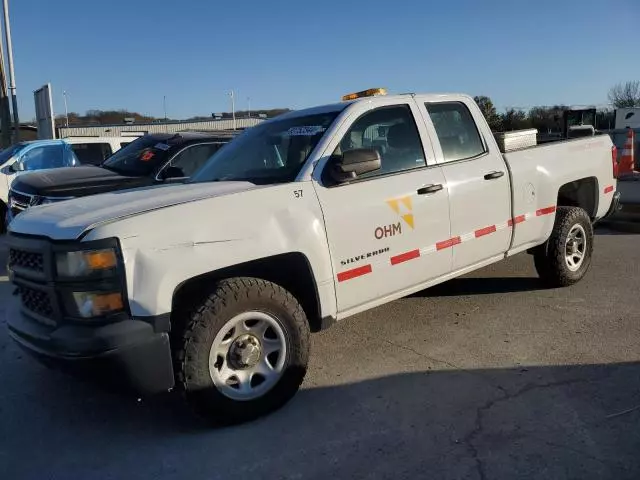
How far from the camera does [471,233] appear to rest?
474 cm

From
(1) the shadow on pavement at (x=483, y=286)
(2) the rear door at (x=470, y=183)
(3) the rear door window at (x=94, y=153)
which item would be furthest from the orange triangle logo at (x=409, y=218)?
(3) the rear door window at (x=94, y=153)

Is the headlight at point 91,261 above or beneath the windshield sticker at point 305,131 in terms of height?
beneath

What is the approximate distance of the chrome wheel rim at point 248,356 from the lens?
338 cm

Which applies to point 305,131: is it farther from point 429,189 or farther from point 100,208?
point 100,208

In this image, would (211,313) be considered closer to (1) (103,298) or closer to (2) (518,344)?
(1) (103,298)

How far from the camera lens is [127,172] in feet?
27.0

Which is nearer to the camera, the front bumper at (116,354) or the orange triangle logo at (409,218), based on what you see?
the front bumper at (116,354)

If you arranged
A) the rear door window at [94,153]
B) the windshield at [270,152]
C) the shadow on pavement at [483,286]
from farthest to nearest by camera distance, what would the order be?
the rear door window at [94,153]
the shadow on pavement at [483,286]
the windshield at [270,152]

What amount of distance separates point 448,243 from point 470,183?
1.82 ft

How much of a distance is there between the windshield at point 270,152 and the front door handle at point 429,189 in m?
0.84

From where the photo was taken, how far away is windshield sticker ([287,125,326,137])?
420 centimetres

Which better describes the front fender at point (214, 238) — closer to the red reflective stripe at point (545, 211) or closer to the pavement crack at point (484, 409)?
the pavement crack at point (484, 409)

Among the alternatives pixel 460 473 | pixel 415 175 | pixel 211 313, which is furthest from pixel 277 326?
pixel 415 175

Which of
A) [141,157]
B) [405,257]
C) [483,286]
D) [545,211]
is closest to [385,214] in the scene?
[405,257]
